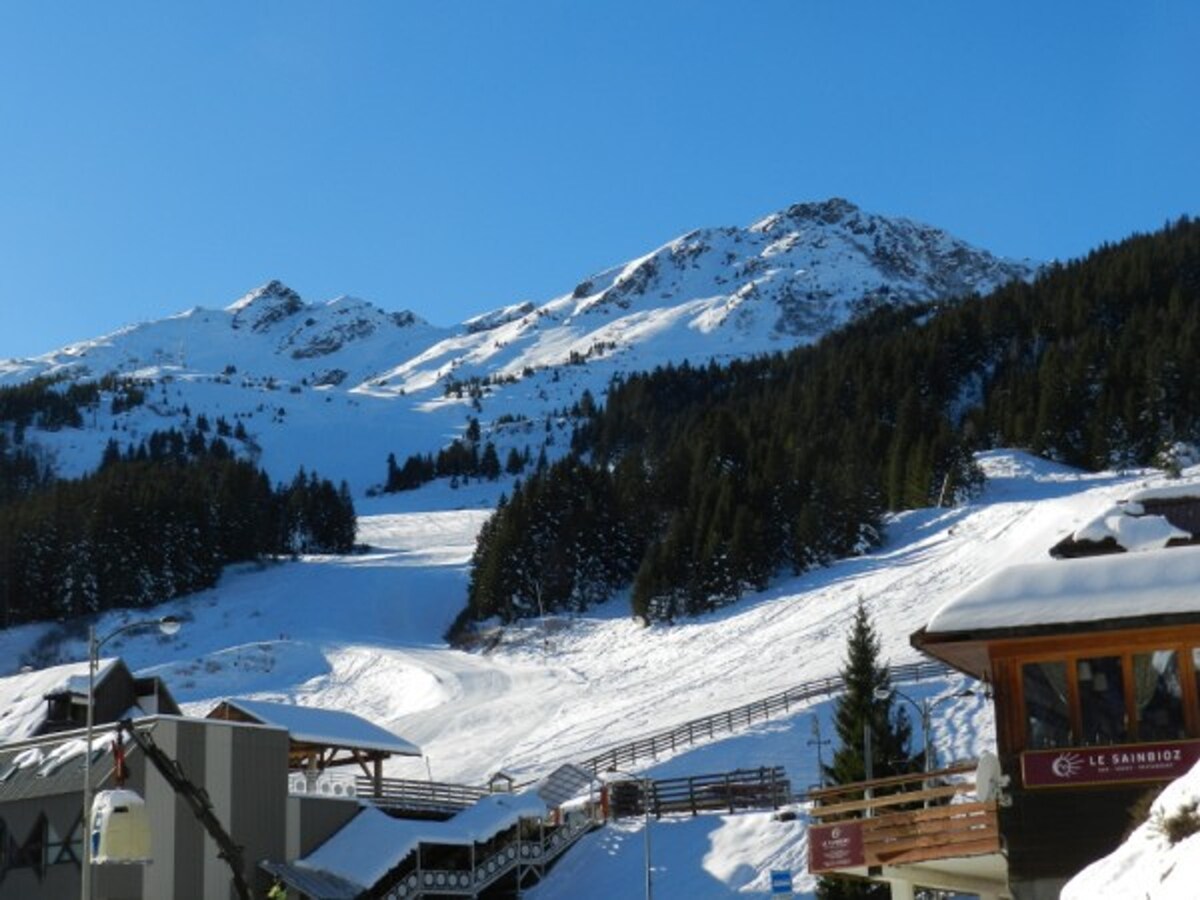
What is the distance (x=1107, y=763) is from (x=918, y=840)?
3311mm

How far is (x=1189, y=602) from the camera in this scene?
2147 centimetres

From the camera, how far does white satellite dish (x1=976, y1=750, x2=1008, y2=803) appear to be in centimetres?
2236

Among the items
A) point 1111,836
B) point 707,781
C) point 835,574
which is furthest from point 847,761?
point 835,574

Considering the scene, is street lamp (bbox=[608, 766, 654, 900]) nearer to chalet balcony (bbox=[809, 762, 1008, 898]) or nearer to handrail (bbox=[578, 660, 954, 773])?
handrail (bbox=[578, 660, 954, 773])

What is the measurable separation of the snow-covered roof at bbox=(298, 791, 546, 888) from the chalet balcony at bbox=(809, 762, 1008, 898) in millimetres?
20291

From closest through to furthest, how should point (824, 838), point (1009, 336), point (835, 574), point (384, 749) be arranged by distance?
point (824, 838) < point (384, 749) < point (835, 574) < point (1009, 336)

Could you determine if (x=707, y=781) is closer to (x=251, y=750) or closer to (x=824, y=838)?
(x=251, y=750)

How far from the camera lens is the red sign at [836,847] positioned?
80.6 feet

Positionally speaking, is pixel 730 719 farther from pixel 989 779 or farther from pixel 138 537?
pixel 138 537

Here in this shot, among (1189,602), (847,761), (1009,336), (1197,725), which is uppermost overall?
(1009,336)

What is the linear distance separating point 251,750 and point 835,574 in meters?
43.6

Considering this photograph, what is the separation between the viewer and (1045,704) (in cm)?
2228

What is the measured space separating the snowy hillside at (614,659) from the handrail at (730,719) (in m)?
1.10

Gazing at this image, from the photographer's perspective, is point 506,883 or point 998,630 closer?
point 998,630
